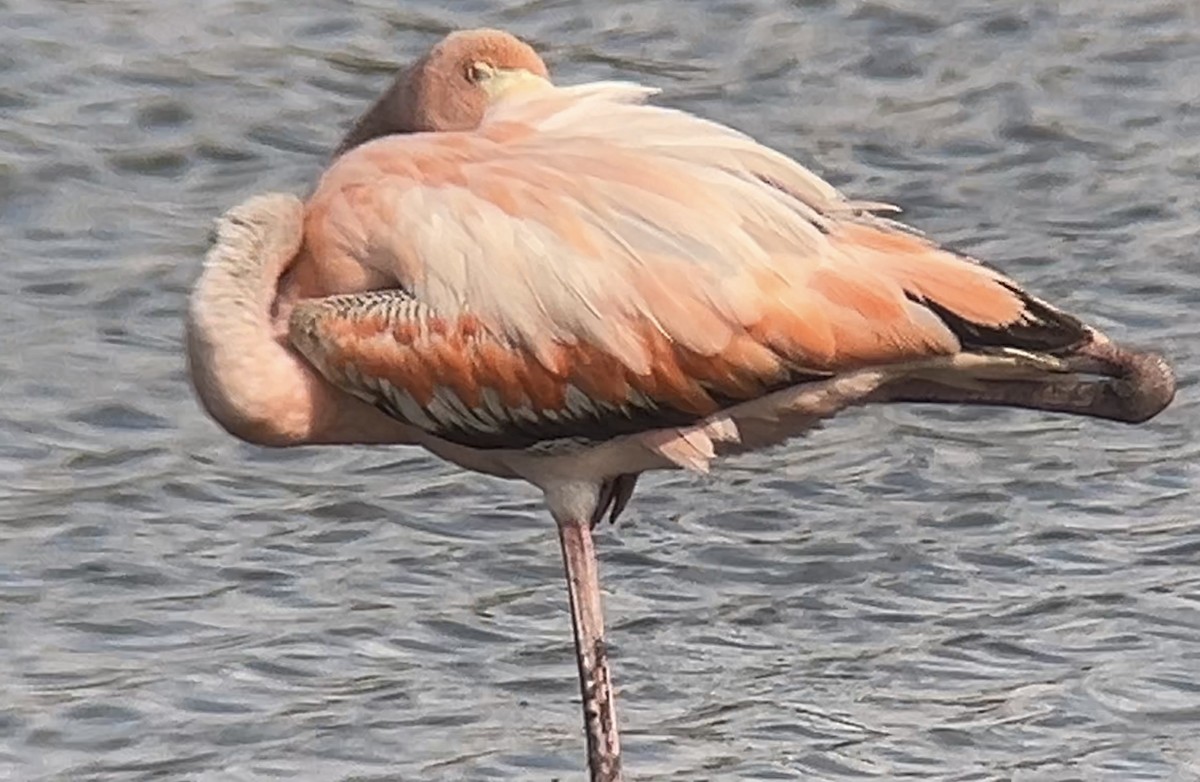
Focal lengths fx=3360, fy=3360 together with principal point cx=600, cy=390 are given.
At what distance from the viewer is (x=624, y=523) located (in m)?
8.09

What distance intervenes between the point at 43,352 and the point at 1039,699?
3107 mm

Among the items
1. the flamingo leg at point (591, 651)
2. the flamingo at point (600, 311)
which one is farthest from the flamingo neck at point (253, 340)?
the flamingo leg at point (591, 651)

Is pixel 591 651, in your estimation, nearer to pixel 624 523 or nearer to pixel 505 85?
pixel 505 85

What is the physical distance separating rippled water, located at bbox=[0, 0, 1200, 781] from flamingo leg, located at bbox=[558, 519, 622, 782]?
0.41 m

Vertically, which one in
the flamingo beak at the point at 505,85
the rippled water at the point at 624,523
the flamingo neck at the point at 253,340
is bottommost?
the rippled water at the point at 624,523

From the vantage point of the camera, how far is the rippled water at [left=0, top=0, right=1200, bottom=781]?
6988 mm

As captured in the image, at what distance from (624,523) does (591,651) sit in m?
1.74

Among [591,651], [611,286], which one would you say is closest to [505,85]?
[611,286]

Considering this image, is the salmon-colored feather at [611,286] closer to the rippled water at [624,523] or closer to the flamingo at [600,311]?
the flamingo at [600,311]

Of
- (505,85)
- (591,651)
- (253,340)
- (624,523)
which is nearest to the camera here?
(253,340)

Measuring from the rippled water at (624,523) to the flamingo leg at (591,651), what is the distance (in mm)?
408

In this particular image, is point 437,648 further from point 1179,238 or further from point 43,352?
point 1179,238

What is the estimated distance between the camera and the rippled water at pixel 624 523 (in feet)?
22.9

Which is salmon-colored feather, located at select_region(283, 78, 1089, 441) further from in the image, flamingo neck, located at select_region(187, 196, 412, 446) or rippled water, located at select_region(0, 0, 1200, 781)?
rippled water, located at select_region(0, 0, 1200, 781)
